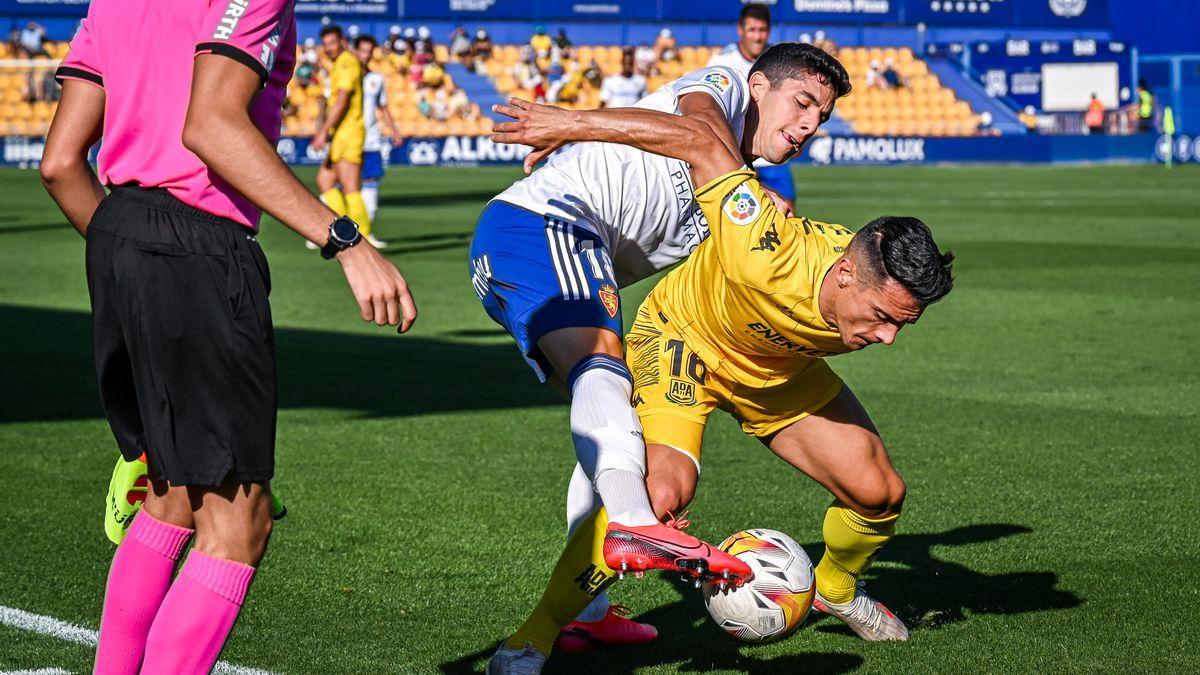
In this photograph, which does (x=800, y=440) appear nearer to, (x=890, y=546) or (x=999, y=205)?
(x=890, y=546)

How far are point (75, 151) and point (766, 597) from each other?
6.95 ft

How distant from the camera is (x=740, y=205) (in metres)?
4.17

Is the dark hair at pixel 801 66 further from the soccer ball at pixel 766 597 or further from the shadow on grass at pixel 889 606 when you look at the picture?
the shadow on grass at pixel 889 606

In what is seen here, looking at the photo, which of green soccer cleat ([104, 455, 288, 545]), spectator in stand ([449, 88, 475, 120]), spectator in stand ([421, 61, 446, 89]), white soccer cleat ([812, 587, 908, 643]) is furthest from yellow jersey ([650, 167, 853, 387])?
spectator in stand ([421, 61, 446, 89])

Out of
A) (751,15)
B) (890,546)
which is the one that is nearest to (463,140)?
(751,15)

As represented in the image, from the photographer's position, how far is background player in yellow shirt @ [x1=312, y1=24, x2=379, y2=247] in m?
17.2

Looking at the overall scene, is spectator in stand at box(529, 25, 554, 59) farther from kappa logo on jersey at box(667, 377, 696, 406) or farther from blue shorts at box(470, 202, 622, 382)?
kappa logo on jersey at box(667, 377, 696, 406)

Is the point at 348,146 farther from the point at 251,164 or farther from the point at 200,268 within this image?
the point at 251,164

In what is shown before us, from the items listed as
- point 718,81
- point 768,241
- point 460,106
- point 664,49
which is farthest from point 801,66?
point 664,49

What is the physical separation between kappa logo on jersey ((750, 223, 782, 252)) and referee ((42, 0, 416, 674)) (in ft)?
4.40

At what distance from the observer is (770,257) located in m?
4.21

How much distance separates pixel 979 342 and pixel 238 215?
8.72 metres

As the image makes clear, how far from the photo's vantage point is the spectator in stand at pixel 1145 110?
47000 millimetres

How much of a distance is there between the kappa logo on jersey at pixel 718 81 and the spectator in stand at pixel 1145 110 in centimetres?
4533
